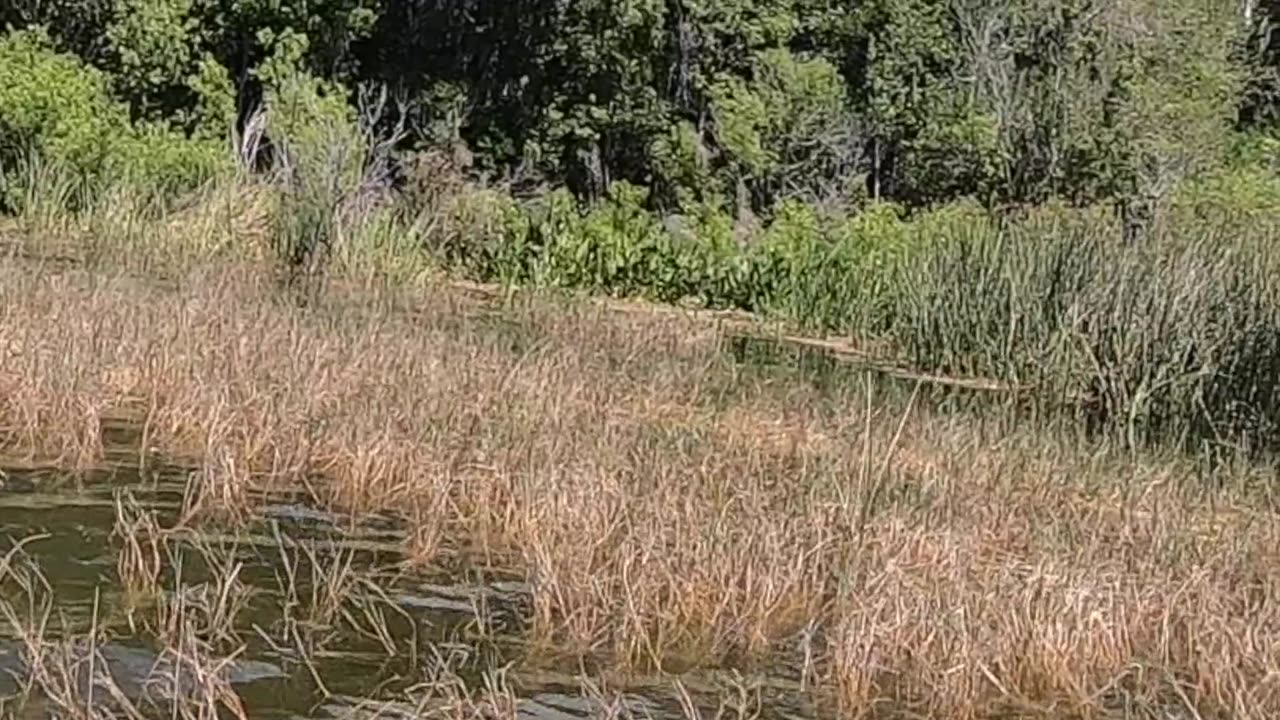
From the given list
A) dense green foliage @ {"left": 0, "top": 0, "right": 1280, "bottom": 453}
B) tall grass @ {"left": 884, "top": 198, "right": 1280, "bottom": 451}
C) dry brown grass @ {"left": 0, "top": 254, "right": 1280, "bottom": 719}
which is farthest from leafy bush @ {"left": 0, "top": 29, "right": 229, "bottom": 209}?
tall grass @ {"left": 884, "top": 198, "right": 1280, "bottom": 451}

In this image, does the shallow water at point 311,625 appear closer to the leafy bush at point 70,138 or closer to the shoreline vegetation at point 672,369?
the shoreline vegetation at point 672,369

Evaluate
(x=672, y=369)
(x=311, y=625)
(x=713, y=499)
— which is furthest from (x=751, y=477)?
(x=672, y=369)

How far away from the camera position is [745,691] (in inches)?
201

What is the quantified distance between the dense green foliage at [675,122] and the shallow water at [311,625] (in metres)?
10.4

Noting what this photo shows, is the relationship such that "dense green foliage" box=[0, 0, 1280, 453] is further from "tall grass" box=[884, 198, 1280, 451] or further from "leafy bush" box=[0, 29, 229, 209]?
"tall grass" box=[884, 198, 1280, 451]

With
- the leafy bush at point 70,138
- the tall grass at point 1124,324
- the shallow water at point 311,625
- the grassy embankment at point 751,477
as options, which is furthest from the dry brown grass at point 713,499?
the leafy bush at point 70,138

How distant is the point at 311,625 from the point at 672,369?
19.1 ft

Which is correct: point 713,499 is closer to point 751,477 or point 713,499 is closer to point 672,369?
point 751,477

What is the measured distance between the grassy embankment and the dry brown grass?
0.7 inches

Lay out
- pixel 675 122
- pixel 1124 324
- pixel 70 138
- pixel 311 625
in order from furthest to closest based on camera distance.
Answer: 1. pixel 675 122
2. pixel 70 138
3. pixel 1124 324
4. pixel 311 625

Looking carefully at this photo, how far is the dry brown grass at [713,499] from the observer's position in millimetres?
5461

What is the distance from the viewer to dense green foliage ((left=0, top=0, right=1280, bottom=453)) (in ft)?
66.9

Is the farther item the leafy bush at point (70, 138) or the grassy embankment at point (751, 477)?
the leafy bush at point (70, 138)

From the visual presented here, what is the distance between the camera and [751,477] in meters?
7.58
